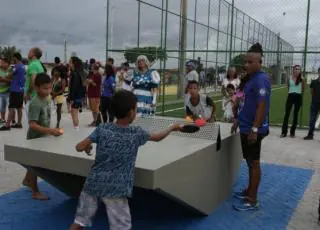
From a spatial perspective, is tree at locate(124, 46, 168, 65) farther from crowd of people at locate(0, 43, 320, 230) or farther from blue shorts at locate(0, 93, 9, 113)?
crowd of people at locate(0, 43, 320, 230)

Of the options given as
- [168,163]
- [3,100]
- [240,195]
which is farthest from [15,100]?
[168,163]

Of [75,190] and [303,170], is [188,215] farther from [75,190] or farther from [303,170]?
[303,170]

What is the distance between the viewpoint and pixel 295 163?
7.59 m

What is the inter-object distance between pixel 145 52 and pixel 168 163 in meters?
13.4

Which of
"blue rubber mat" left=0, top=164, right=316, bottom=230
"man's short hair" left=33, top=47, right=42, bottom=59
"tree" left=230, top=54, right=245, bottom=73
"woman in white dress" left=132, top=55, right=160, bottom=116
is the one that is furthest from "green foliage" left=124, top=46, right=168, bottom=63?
"blue rubber mat" left=0, top=164, right=316, bottom=230

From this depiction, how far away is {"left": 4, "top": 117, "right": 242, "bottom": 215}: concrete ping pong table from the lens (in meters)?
3.50

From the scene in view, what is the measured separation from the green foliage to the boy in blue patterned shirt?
12264 millimetres

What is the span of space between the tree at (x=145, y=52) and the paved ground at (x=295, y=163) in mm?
5683

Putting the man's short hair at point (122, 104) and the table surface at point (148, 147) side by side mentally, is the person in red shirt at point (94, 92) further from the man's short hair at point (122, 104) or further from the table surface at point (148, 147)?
the man's short hair at point (122, 104)

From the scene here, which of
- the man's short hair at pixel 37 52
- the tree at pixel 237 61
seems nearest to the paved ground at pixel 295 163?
the man's short hair at pixel 37 52

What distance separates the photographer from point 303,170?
22.9 feet

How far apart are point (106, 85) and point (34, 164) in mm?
6813

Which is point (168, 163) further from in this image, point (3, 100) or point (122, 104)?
point (3, 100)

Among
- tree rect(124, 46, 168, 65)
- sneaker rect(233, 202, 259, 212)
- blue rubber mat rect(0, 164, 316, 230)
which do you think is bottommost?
blue rubber mat rect(0, 164, 316, 230)
